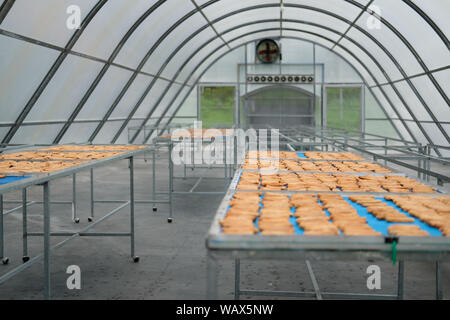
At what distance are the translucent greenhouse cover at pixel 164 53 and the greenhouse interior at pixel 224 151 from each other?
7cm

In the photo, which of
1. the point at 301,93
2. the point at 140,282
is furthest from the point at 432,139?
the point at 140,282

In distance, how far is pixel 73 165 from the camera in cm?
564

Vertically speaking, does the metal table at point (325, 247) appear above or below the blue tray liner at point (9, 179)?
below

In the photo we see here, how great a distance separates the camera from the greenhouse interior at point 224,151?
3695 millimetres

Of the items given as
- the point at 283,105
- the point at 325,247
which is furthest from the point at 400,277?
the point at 283,105

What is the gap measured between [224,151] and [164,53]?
7.44 m

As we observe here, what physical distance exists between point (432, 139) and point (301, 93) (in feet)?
29.2

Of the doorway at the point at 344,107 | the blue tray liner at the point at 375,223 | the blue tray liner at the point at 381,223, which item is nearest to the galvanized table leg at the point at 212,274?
the blue tray liner at the point at 375,223

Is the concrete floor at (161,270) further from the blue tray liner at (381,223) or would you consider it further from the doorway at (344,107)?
the doorway at (344,107)

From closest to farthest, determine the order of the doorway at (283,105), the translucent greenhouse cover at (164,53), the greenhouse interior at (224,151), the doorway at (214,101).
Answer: the greenhouse interior at (224,151)
the translucent greenhouse cover at (164,53)
the doorway at (283,105)
the doorway at (214,101)

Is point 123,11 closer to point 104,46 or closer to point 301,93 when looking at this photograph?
point 104,46

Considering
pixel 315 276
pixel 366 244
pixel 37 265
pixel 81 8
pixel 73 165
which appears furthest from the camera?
pixel 81 8

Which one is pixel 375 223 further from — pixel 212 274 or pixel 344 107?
pixel 344 107

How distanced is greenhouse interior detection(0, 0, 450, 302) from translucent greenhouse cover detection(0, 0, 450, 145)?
70mm
